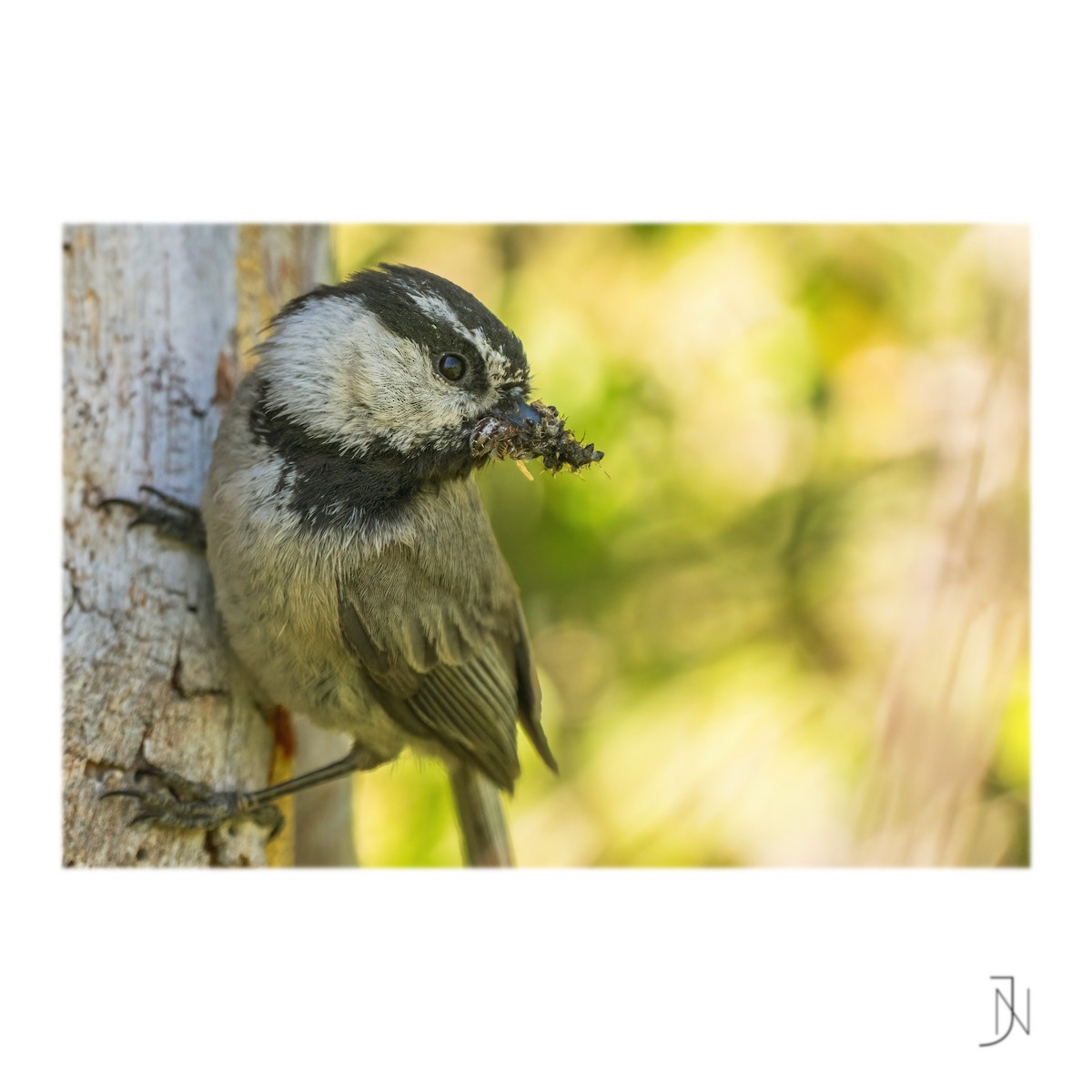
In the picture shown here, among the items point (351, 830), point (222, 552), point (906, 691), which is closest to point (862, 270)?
point (906, 691)

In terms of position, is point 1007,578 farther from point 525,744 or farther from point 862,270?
point 525,744

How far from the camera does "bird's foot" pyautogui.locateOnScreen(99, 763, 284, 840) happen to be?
6.13ft

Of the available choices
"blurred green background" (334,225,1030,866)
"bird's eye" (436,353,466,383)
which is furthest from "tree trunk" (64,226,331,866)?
"bird's eye" (436,353,466,383)

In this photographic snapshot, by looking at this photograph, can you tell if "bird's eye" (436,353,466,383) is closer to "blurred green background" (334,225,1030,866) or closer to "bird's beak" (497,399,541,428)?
"bird's beak" (497,399,541,428)

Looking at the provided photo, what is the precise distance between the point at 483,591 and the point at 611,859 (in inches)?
27.8

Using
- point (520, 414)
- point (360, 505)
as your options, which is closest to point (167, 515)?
point (360, 505)

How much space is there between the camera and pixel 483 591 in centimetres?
200

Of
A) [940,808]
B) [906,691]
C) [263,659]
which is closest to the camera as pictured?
[263,659]

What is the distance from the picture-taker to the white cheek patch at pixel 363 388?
68.9 inches

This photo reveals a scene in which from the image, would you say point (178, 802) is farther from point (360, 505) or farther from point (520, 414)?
point (520, 414)

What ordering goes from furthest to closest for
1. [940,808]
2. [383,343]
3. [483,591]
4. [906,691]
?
[906,691] < [940,808] < [483,591] < [383,343]

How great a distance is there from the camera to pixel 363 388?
1.76 meters

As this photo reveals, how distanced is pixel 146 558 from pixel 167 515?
90 mm

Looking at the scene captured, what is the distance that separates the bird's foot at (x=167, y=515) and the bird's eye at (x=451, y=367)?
23.5 inches
